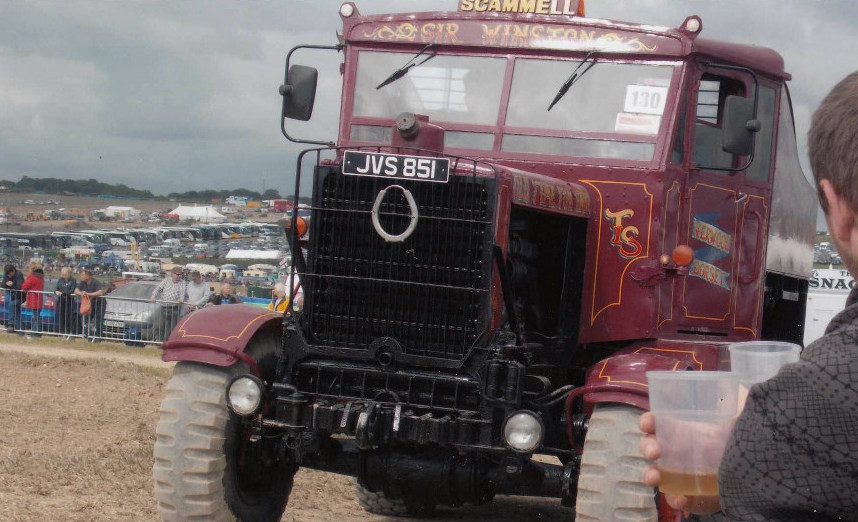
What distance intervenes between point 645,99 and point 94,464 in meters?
4.57

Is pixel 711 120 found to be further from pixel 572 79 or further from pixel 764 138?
pixel 572 79

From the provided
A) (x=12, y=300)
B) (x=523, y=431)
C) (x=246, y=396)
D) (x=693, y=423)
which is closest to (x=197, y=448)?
(x=246, y=396)

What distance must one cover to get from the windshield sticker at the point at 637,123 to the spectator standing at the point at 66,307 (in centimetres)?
1515

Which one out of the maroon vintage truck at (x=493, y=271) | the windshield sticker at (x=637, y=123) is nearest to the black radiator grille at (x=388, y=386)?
the maroon vintage truck at (x=493, y=271)

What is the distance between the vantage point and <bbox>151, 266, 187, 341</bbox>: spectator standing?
19.5m

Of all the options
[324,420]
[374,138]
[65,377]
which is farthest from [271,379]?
[65,377]

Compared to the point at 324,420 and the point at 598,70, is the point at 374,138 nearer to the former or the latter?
the point at 598,70

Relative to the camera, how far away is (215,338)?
6.04m

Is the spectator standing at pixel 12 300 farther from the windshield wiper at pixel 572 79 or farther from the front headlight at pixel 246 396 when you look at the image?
the front headlight at pixel 246 396

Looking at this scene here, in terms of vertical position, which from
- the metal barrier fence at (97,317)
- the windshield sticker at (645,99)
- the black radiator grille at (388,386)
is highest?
the windshield sticker at (645,99)

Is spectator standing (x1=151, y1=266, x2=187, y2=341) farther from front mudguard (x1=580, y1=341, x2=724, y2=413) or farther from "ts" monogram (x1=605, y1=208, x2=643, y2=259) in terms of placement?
front mudguard (x1=580, y1=341, x2=724, y2=413)

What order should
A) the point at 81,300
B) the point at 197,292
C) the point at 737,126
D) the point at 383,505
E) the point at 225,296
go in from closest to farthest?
the point at 737,126 < the point at 383,505 < the point at 225,296 < the point at 197,292 < the point at 81,300

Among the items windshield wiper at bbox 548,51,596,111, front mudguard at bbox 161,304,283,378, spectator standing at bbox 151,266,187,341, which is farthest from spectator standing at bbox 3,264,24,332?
windshield wiper at bbox 548,51,596,111

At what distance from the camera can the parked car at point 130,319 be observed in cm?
1970
